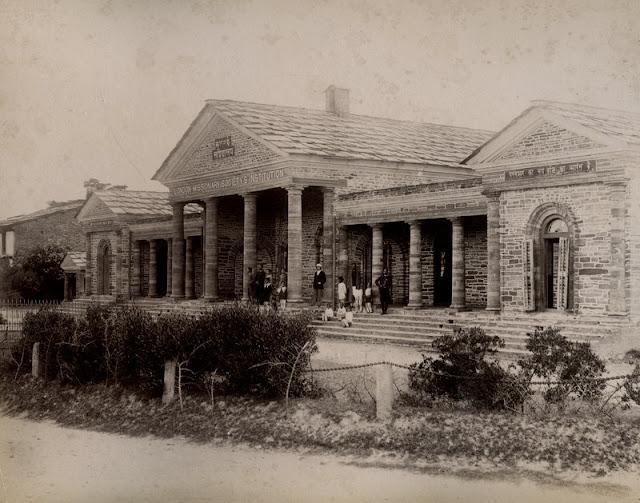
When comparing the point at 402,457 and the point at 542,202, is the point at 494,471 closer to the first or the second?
the point at 402,457

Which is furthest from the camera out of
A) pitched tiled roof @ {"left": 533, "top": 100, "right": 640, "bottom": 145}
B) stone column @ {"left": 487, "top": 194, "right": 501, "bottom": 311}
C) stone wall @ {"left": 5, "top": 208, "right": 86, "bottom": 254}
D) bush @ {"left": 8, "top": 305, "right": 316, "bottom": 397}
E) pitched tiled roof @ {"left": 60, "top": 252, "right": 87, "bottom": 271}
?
stone wall @ {"left": 5, "top": 208, "right": 86, "bottom": 254}

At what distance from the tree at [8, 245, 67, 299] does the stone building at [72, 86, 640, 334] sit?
14.2ft

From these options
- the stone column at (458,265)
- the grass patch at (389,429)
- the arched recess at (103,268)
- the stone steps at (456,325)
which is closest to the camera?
the grass patch at (389,429)

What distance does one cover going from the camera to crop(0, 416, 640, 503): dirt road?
9.70m

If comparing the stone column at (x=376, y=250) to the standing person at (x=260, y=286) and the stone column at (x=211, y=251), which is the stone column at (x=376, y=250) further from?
the stone column at (x=211, y=251)

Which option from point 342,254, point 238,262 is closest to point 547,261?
point 342,254

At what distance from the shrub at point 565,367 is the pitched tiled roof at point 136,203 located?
82.5 feet

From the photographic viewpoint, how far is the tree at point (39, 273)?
39000mm

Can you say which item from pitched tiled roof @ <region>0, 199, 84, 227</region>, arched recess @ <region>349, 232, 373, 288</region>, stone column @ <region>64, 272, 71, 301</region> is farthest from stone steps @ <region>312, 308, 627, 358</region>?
pitched tiled roof @ <region>0, 199, 84, 227</region>

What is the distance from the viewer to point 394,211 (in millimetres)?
24250

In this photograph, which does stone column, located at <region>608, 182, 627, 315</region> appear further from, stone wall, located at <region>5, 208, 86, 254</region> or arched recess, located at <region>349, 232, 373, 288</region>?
stone wall, located at <region>5, 208, 86, 254</region>

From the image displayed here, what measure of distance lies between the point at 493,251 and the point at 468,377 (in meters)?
8.44

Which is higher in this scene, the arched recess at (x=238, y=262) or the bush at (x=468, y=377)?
the arched recess at (x=238, y=262)

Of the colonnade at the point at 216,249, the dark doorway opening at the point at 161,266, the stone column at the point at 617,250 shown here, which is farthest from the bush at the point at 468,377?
the dark doorway opening at the point at 161,266
